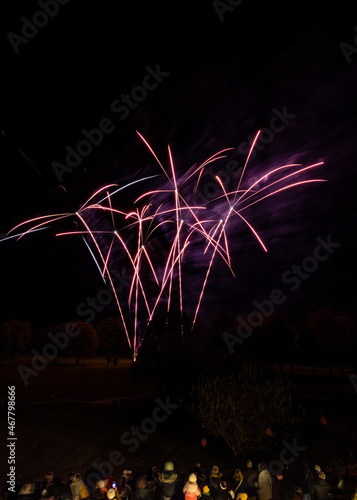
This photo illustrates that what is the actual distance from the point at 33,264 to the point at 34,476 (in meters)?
66.9

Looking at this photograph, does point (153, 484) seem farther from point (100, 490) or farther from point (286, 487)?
point (286, 487)

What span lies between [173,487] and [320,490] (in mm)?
3985

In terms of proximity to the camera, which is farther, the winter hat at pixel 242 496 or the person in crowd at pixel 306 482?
the person in crowd at pixel 306 482

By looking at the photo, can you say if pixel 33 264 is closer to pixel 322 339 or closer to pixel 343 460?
pixel 322 339

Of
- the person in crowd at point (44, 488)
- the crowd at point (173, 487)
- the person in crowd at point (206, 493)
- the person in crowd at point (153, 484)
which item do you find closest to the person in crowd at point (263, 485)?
the crowd at point (173, 487)

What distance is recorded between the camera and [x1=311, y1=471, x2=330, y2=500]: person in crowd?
36.4ft

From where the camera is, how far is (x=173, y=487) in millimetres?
11289

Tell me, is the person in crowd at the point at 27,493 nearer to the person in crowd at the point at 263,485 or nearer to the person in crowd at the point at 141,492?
the person in crowd at the point at 141,492

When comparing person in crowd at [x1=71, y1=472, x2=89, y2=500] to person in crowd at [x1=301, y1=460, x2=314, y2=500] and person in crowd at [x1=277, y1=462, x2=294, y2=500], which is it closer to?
person in crowd at [x1=277, y1=462, x2=294, y2=500]

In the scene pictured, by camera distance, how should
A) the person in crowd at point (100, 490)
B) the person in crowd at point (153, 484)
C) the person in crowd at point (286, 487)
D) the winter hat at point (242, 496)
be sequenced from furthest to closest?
the person in crowd at point (286, 487) < the person in crowd at point (153, 484) < the winter hat at point (242, 496) < the person in crowd at point (100, 490)

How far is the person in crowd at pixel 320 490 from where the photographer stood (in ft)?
36.4

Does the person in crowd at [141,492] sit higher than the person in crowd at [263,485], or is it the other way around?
the person in crowd at [141,492]

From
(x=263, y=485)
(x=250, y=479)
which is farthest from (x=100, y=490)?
(x=263, y=485)

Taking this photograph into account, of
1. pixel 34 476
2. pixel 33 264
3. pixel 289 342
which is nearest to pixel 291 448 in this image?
pixel 34 476
